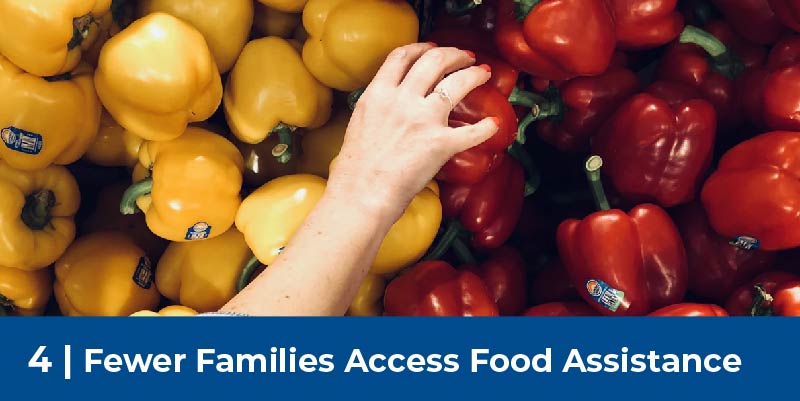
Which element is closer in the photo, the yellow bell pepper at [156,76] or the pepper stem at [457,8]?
the yellow bell pepper at [156,76]

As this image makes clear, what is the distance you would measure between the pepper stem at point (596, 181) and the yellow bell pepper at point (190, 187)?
731 millimetres

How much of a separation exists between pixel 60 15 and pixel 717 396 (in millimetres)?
1256

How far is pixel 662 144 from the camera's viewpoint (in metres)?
1.75

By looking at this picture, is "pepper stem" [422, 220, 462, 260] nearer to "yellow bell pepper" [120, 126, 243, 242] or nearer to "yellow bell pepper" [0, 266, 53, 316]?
"yellow bell pepper" [120, 126, 243, 242]

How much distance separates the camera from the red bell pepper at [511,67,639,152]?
183 cm

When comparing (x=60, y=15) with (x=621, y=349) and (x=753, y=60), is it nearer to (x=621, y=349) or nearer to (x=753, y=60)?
(x=621, y=349)

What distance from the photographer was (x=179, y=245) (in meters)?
1.86

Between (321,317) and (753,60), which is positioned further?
(753,60)

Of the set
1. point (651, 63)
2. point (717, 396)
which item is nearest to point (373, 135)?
point (717, 396)

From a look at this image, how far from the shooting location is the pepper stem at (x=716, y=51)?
5.76 feet

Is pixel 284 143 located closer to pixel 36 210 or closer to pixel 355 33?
pixel 355 33

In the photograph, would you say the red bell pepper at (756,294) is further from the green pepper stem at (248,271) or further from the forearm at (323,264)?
the green pepper stem at (248,271)

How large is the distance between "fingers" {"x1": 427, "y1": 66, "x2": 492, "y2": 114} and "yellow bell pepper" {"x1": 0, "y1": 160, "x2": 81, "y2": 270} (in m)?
0.88

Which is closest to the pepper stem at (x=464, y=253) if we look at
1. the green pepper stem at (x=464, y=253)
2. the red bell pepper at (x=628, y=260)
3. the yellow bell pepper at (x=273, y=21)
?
the green pepper stem at (x=464, y=253)
